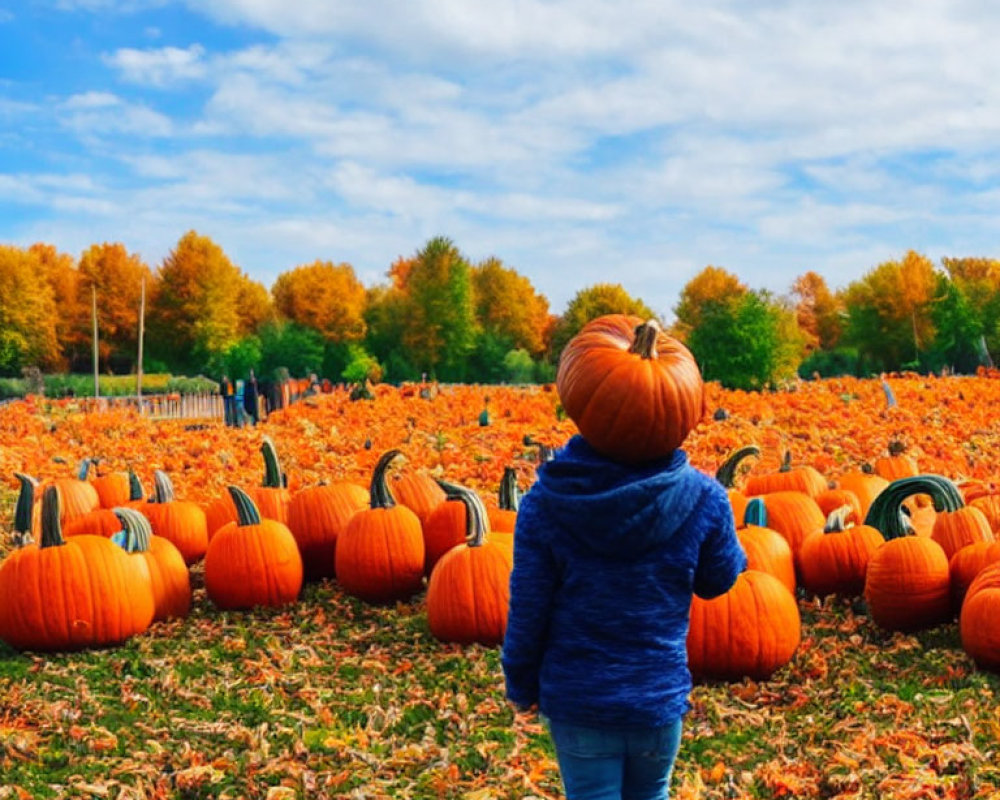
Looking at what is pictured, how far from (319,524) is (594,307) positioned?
4509cm

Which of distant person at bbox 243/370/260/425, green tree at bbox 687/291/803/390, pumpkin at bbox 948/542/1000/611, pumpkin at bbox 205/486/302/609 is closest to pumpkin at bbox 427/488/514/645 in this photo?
pumpkin at bbox 205/486/302/609

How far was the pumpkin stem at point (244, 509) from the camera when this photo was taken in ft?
20.5

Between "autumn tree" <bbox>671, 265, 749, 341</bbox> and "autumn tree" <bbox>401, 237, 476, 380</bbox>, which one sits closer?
"autumn tree" <bbox>401, 237, 476, 380</bbox>

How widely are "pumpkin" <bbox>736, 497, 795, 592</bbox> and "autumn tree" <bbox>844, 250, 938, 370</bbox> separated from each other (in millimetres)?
42303

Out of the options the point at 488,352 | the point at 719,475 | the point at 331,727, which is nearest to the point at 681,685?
the point at 331,727

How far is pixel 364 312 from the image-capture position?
5766cm

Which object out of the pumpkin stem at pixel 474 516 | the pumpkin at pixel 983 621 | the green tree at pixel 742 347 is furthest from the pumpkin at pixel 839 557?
the green tree at pixel 742 347

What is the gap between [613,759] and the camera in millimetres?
2424

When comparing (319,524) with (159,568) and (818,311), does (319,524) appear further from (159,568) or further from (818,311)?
(818,311)

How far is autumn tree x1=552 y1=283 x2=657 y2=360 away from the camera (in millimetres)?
47434

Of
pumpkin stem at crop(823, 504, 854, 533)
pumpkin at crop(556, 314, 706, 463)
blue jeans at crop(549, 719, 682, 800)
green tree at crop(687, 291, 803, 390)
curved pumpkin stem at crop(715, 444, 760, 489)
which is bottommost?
blue jeans at crop(549, 719, 682, 800)

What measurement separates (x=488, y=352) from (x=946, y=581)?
39.7 m

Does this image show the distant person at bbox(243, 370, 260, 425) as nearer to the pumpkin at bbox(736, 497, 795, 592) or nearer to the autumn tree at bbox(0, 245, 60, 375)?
the pumpkin at bbox(736, 497, 795, 592)

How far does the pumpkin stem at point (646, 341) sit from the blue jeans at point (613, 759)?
893mm
